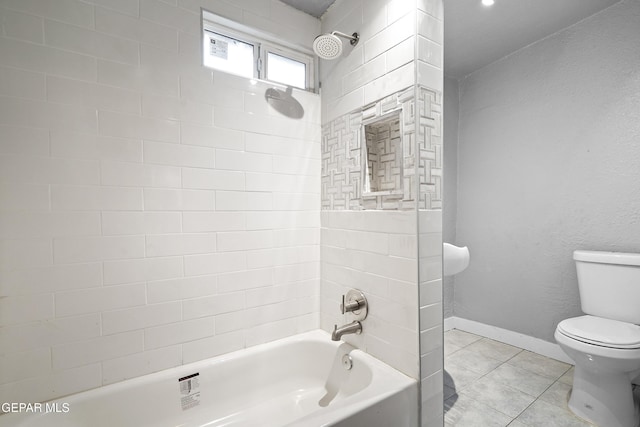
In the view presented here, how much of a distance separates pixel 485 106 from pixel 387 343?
2434 millimetres

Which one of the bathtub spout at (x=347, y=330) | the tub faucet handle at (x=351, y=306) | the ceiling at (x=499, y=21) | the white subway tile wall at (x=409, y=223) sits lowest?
the bathtub spout at (x=347, y=330)

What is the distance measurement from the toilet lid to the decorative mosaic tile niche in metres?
1.21

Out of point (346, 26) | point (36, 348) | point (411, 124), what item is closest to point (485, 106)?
point (346, 26)

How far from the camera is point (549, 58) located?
2305mm

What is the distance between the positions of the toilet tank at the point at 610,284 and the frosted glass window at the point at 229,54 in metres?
2.57

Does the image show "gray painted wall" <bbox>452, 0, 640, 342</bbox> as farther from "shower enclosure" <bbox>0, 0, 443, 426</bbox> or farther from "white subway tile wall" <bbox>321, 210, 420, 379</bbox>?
"white subway tile wall" <bbox>321, 210, 420, 379</bbox>

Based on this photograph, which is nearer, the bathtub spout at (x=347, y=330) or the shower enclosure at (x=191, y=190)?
the shower enclosure at (x=191, y=190)

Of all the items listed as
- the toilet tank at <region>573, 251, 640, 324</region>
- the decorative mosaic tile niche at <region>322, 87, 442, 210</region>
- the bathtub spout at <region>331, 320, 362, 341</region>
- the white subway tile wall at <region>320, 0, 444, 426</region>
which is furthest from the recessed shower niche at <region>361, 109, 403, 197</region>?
the toilet tank at <region>573, 251, 640, 324</region>

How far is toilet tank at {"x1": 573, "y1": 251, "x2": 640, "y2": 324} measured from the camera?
1.83m

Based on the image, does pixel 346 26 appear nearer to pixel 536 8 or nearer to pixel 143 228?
pixel 536 8

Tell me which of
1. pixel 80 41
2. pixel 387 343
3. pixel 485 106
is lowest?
pixel 387 343

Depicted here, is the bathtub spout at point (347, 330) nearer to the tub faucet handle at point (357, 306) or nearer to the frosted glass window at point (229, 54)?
the tub faucet handle at point (357, 306)

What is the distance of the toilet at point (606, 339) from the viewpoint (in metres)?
1.55
